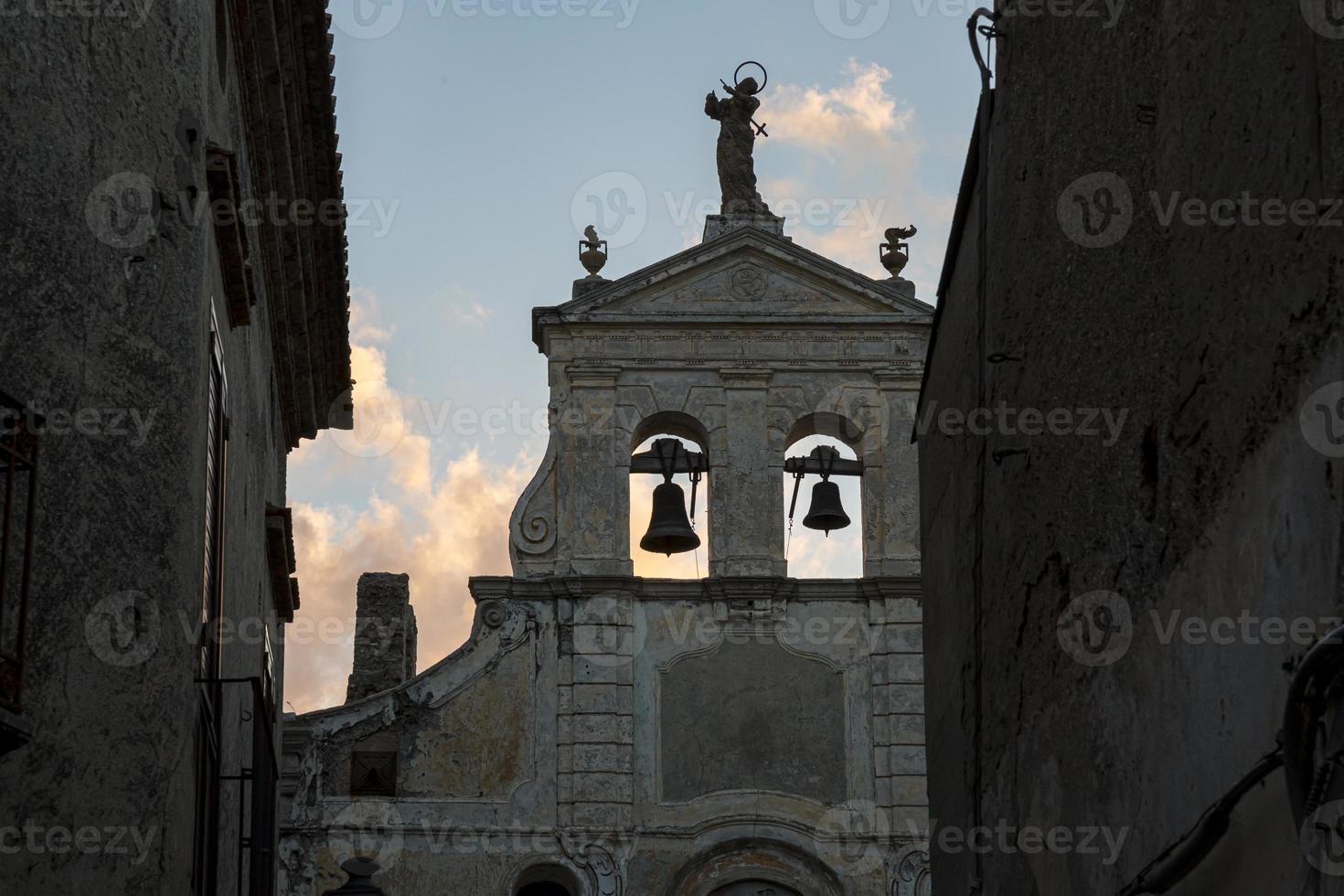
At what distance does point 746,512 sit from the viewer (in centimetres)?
1873

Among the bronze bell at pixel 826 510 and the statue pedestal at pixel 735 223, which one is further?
the statue pedestal at pixel 735 223

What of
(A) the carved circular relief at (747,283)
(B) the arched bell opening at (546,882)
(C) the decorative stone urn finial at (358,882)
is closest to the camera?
(C) the decorative stone urn finial at (358,882)

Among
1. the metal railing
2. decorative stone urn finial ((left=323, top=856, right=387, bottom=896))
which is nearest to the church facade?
decorative stone urn finial ((left=323, top=856, right=387, bottom=896))

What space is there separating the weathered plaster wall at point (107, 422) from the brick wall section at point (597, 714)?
11163 mm
